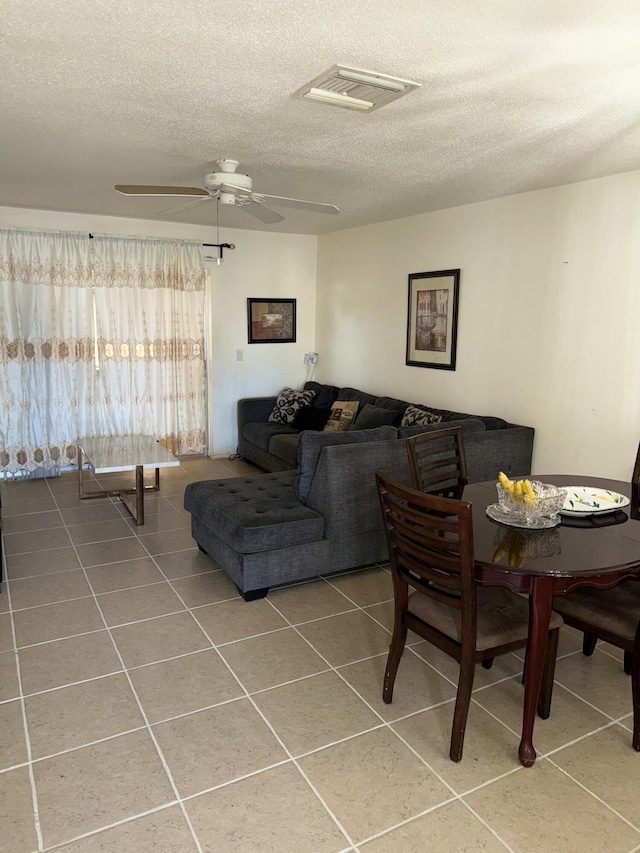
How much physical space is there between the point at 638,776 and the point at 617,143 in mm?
2824

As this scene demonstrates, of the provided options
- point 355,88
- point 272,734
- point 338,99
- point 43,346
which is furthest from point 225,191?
point 43,346

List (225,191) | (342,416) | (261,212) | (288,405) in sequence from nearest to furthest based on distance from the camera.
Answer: (225,191), (261,212), (342,416), (288,405)

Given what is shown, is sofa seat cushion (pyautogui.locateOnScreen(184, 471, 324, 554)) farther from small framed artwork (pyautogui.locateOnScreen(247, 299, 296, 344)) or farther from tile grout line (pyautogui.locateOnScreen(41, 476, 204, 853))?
small framed artwork (pyautogui.locateOnScreen(247, 299, 296, 344))

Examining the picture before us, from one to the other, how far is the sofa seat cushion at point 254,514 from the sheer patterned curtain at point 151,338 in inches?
91.3

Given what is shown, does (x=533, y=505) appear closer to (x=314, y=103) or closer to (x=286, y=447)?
(x=314, y=103)

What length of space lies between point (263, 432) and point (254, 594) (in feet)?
8.92

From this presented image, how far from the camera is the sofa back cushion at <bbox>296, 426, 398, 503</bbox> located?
347 cm

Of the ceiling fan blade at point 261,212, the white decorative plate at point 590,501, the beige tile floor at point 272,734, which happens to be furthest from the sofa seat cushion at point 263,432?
the white decorative plate at point 590,501

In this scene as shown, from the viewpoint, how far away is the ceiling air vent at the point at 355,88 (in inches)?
88.2

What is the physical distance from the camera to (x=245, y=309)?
6457mm

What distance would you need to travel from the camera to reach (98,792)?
1.98 metres

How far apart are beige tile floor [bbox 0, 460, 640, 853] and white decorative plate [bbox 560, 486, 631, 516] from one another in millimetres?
807

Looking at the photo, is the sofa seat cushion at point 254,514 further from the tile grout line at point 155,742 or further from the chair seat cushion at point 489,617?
the chair seat cushion at point 489,617

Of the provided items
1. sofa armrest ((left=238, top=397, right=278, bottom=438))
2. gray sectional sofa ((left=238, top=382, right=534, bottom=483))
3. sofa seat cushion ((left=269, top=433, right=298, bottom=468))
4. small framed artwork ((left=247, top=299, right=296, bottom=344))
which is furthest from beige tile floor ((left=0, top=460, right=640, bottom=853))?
small framed artwork ((left=247, top=299, right=296, bottom=344))
